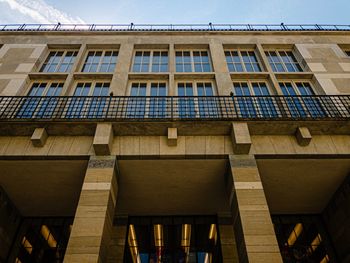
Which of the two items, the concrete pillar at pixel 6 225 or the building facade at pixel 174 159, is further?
the concrete pillar at pixel 6 225

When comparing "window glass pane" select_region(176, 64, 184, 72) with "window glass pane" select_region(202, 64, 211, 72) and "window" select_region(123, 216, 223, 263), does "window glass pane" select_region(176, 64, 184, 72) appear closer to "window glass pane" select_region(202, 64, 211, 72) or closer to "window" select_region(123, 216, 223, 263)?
"window glass pane" select_region(202, 64, 211, 72)

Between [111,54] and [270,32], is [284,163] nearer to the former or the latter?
[270,32]

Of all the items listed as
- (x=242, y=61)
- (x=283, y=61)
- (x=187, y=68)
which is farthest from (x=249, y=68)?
(x=187, y=68)

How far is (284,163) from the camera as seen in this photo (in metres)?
8.48

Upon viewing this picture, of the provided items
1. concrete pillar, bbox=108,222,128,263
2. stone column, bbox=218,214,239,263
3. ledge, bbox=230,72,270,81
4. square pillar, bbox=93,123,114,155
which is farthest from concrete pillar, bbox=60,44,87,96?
stone column, bbox=218,214,239,263

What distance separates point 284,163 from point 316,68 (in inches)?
264

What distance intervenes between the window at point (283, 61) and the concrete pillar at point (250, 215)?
739 cm

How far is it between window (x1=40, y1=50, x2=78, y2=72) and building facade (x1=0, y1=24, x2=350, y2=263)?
96mm

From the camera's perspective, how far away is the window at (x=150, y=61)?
42.6 feet

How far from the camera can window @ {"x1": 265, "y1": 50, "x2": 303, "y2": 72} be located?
13.0 m

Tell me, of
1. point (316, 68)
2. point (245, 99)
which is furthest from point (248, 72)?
point (316, 68)

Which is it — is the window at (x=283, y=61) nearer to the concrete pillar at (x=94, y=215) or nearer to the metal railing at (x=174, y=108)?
the metal railing at (x=174, y=108)

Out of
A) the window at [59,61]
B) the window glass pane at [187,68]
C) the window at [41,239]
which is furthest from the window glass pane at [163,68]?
the window at [41,239]

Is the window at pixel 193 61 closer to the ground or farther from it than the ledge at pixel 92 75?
farther from it
